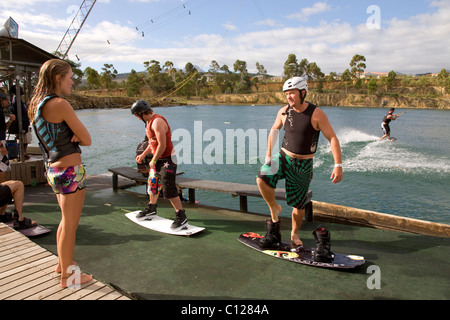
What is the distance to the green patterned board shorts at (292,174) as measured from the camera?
160 inches

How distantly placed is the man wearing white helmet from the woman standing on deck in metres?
2.18

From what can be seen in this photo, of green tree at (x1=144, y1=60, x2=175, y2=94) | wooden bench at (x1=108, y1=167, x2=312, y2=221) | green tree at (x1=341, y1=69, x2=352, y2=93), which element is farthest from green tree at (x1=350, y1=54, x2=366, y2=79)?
wooden bench at (x1=108, y1=167, x2=312, y2=221)

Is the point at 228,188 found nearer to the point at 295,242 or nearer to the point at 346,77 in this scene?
the point at 295,242

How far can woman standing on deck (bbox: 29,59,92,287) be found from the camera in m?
2.82

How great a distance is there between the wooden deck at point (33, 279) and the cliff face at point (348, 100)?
135157mm

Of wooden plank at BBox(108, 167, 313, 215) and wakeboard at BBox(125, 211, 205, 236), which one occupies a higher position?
wooden plank at BBox(108, 167, 313, 215)

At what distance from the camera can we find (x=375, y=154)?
20.4 m

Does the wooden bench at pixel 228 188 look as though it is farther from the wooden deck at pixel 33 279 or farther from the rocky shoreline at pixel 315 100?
the rocky shoreline at pixel 315 100

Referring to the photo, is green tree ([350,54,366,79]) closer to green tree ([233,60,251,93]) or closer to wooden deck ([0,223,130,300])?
green tree ([233,60,251,93])

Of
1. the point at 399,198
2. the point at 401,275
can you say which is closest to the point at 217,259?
the point at 401,275
